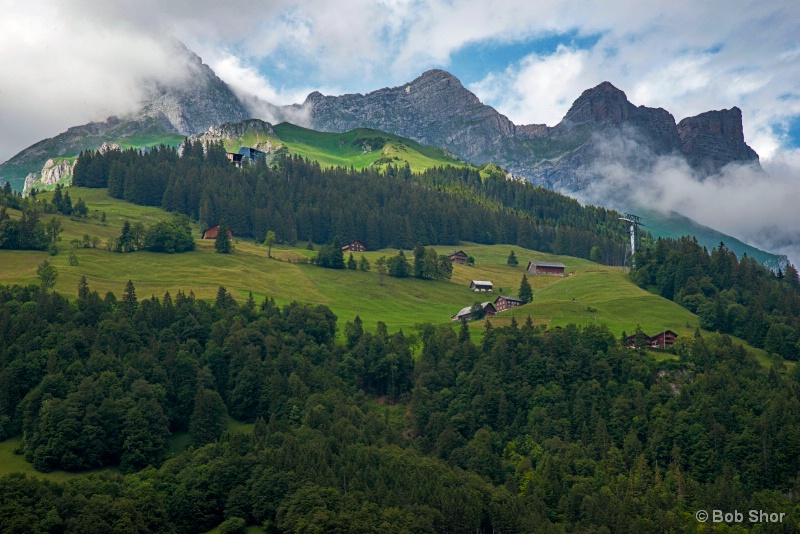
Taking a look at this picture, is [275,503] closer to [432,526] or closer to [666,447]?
[432,526]

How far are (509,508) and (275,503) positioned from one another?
28.0m

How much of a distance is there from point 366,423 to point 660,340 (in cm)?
5945

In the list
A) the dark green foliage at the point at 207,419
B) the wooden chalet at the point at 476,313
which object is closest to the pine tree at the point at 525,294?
the wooden chalet at the point at 476,313

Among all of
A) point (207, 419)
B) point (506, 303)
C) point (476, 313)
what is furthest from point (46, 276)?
point (506, 303)

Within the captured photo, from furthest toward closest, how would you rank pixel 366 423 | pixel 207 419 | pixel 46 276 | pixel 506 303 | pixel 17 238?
pixel 17 238, pixel 506 303, pixel 46 276, pixel 366 423, pixel 207 419

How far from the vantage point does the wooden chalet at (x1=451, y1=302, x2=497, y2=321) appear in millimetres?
179750

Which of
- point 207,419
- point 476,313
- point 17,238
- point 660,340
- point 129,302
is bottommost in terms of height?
point 207,419

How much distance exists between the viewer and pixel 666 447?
120500mm

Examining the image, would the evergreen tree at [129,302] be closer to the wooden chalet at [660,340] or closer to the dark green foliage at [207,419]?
the dark green foliage at [207,419]

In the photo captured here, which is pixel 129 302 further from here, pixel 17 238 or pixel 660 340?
pixel 660 340

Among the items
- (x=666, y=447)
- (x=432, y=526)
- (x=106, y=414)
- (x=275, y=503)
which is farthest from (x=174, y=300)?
(x=666, y=447)

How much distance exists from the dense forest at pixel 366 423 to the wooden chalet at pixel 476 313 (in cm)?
1828

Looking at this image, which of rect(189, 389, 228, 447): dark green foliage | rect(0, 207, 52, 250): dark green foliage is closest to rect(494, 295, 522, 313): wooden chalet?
rect(189, 389, 228, 447): dark green foliage

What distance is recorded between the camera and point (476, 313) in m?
180
